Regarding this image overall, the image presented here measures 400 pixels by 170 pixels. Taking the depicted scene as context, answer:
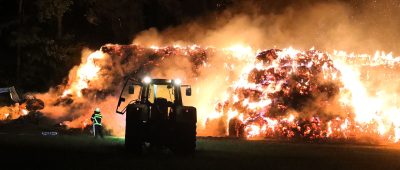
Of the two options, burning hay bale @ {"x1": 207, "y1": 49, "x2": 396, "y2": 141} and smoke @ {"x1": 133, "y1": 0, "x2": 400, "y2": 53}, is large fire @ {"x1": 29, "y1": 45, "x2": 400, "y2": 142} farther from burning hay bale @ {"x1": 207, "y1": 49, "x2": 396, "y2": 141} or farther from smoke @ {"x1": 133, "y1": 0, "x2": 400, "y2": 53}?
smoke @ {"x1": 133, "y1": 0, "x2": 400, "y2": 53}

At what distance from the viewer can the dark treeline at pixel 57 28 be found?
163 feet

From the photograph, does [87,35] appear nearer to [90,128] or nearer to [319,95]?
[90,128]

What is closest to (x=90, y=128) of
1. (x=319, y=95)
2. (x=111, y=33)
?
(x=319, y=95)

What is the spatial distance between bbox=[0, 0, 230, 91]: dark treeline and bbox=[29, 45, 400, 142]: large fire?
11.5m

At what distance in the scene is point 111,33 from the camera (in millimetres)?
53469

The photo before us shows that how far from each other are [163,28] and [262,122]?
1965 centimetres

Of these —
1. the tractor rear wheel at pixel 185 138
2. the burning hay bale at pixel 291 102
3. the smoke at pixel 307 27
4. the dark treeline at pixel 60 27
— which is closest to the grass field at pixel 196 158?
the tractor rear wheel at pixel 185 138

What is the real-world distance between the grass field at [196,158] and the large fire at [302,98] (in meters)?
8.59

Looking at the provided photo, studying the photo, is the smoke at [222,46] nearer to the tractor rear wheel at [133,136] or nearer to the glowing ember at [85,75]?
the glowing ember at [85,75]

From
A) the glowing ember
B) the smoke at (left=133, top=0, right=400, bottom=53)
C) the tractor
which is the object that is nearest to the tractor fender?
the tractor

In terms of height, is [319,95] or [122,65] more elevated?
[122,65]

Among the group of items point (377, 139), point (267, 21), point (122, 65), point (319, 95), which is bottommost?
point (377, 139)

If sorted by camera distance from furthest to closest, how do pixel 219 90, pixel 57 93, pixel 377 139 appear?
pixel 57 93, pixel 219 90, pixel 377 139

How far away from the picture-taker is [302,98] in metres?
34.4
